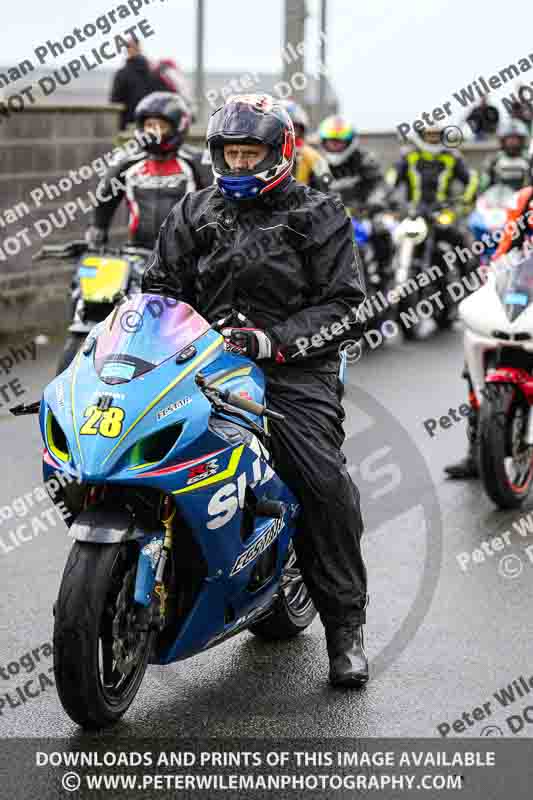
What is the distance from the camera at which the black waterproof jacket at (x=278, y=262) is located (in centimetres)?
557

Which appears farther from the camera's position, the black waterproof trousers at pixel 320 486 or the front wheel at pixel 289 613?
the front wheel at pixel 289 613

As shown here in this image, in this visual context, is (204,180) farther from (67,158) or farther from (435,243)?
(435,243)

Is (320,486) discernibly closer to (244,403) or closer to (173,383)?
(244,403)

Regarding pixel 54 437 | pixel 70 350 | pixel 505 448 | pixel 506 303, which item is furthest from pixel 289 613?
pixel 70 350

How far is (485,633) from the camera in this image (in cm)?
643

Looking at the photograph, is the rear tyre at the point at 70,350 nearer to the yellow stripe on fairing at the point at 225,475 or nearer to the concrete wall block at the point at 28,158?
the concrete wall block at the point at 28,158

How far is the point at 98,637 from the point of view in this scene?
4879 mm

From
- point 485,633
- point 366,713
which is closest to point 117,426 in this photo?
point 366,713

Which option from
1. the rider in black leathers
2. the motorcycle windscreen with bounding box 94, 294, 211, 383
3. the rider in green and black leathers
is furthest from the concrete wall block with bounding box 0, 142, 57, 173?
the motorcycle windscreen with bounding box 94, 294, 211, 383

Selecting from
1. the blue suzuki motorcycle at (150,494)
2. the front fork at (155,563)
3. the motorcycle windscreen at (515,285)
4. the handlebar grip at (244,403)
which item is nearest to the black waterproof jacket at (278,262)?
the blue suzuki motorcycle at (150,494)

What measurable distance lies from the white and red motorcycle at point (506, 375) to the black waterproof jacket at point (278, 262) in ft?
9.16

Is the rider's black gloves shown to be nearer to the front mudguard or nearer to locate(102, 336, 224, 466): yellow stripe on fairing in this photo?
locate(102, 336, 224, 466): yellow stripe on fairing

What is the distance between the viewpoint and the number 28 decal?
477 cm

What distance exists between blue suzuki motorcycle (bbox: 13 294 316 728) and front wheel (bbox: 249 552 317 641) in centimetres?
70
